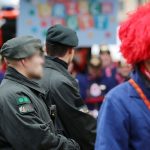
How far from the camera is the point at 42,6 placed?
340 inches

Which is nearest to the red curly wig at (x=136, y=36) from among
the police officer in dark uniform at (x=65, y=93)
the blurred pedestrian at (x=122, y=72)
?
the police officer in dark uniform at (x=65, y=93)

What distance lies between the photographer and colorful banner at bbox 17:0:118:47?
27.8ft

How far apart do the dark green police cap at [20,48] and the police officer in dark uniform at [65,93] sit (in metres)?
0.39

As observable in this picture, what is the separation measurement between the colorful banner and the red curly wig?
17.0ft

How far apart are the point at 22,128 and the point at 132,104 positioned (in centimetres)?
113

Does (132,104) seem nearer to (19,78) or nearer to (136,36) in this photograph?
(136,36)

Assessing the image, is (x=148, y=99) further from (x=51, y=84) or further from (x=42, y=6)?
(x=42, y=6)

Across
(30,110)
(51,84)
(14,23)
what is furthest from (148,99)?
(14,23)

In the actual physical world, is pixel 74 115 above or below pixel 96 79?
above

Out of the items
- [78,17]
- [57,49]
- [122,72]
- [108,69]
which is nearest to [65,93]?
[57,49]

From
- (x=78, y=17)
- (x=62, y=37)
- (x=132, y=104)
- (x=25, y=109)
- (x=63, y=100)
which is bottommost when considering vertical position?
(x=78, y=17)

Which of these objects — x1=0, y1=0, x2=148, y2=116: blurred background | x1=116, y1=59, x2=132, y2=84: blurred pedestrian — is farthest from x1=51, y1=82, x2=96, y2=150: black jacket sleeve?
x1=116, y1=59, x2=132, y2=84: blurred pedestrian

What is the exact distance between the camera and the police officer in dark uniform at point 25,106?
4.08 metres

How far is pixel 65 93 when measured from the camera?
15.4 ft
